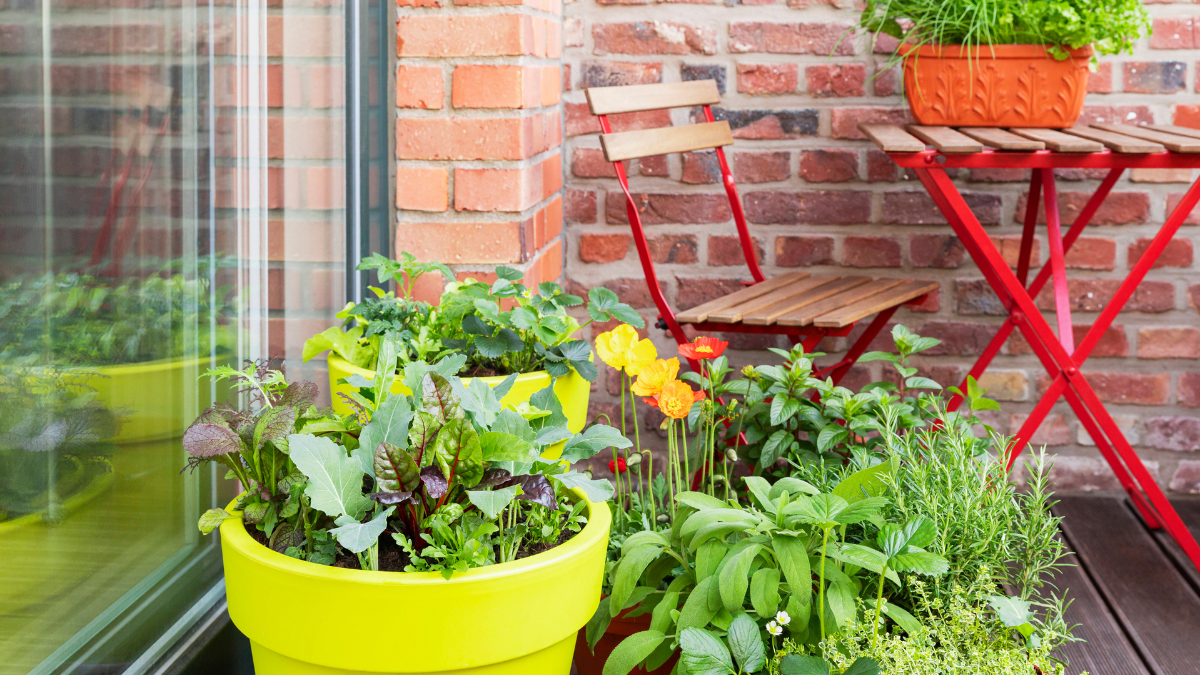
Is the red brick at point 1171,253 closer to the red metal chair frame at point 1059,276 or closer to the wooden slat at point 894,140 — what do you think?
the red metal chair frame at point 1059,276

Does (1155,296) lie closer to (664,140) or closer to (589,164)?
(664,140)

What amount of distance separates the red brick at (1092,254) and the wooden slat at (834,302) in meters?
0.51

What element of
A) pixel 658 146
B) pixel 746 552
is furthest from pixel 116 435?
pixel 658 146

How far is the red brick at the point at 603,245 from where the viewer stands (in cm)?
213

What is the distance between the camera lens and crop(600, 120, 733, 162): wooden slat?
5.78ft

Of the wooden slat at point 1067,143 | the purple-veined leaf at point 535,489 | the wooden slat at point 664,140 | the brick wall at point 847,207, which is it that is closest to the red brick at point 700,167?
the brick wall at point 847,207

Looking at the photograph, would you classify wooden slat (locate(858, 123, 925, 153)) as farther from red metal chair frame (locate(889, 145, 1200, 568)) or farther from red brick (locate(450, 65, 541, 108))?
red brick (locate(450, 65, 541, 108))

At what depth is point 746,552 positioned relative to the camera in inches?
37.3

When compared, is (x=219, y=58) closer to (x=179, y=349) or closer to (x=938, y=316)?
(x=179, y=349)

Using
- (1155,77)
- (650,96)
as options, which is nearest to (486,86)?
(650,96)

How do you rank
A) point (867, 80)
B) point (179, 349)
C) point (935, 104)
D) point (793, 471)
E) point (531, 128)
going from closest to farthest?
point (179, 349) < point (793, 471) < point (531, 128) < point (935, 104) < point (867, 80)

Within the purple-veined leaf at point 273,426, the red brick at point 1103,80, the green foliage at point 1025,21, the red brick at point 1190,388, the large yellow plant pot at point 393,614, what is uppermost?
the green foliage at point 1025,21

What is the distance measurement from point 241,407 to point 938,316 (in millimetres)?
1552

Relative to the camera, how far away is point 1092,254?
2059 mm
